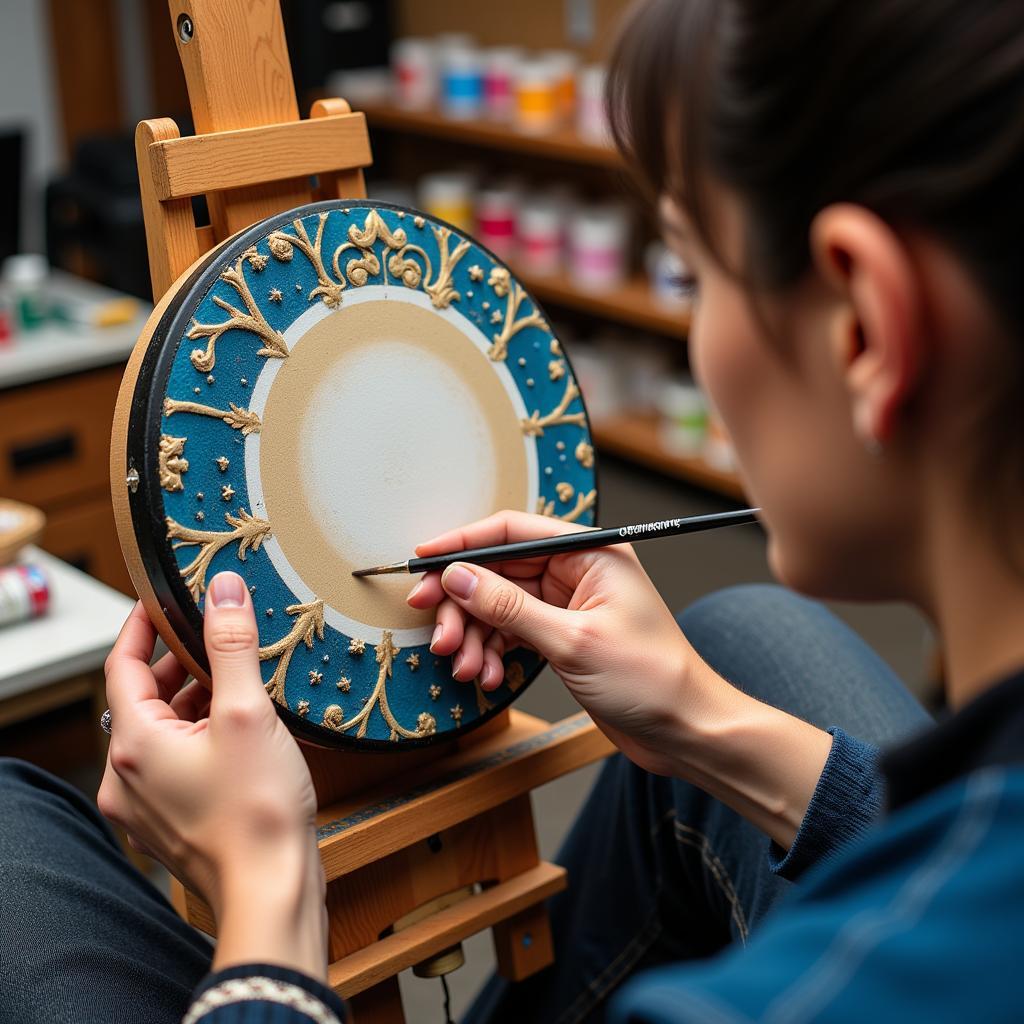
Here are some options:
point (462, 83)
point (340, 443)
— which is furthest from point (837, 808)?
point (462, 83)

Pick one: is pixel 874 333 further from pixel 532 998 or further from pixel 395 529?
pixel 532 998

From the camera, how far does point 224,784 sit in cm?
69

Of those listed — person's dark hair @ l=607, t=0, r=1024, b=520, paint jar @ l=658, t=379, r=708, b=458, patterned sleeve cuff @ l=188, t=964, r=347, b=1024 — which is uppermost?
person's dark hair @ l=607, t=0, r=1024, b=520

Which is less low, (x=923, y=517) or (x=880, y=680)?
(x=923, y=517)

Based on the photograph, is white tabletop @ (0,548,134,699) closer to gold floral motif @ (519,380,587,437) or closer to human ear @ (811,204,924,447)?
gold floral motif @ (519,380,587,437)

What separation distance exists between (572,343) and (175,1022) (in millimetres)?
2685

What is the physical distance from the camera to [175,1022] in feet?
2.67

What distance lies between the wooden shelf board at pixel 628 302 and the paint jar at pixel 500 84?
1.33 feet

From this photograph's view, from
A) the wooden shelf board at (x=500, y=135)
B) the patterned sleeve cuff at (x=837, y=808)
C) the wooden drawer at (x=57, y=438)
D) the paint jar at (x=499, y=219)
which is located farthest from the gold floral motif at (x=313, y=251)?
the paint jar at (x=499, y=219)

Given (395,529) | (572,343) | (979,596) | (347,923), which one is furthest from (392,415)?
(572,343)

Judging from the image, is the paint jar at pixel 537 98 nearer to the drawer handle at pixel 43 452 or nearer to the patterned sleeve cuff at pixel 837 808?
the drawer handle at pixel 43 452

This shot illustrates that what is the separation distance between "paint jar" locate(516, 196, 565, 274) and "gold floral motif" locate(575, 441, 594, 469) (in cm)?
218

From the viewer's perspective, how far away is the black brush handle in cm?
82

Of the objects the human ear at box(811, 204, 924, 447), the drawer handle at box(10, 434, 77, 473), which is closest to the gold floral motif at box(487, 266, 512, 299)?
the human ear at box(811, 204, 924, 447)
